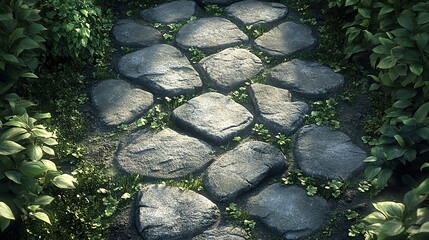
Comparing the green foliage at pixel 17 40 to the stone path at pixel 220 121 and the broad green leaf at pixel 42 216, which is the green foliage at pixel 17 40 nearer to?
the stone path at pixel 220 121

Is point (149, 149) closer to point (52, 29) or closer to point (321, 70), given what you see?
point (52, 29)

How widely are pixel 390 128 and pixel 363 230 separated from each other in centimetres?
70

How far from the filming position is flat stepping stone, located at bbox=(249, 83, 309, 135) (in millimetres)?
4391

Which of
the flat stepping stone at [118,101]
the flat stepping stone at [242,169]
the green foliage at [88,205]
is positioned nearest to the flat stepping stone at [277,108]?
the flat stepping stone at [242,169]

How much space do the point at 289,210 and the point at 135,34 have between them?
2.41 meters

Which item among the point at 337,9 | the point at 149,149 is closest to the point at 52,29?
the point at 149,149

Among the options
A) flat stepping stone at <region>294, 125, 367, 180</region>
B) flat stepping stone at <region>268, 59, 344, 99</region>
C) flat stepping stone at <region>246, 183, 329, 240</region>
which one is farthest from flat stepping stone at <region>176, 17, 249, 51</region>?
flat stepping stone at <region>246, 183, 329, 240</region>

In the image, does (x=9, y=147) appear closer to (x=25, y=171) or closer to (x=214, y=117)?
(x=25, y=171)

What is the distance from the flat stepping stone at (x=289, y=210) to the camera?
12.0ft

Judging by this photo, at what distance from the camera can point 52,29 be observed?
4.66 m

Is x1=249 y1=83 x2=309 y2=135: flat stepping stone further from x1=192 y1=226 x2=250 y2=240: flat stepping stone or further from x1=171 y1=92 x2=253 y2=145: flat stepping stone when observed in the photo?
x1=192 y1=226 x2=250 y2=240: flat stepping stone

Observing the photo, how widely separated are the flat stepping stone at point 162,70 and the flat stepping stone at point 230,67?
14 cm

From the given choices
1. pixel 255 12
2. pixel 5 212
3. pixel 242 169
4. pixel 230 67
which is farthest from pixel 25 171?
pixel 255 12

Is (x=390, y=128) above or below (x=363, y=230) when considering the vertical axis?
above
